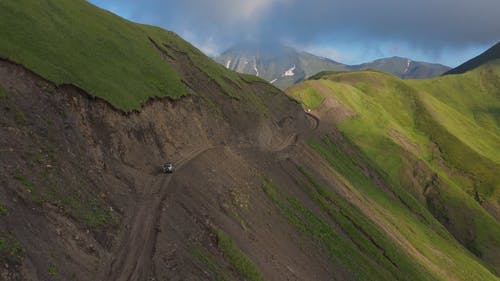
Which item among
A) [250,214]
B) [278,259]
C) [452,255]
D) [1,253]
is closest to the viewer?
[1,253]

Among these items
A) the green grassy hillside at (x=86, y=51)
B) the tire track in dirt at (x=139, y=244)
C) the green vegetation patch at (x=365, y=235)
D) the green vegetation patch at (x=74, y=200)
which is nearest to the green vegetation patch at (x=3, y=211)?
the green vegetation patch at (x=74, y=200)

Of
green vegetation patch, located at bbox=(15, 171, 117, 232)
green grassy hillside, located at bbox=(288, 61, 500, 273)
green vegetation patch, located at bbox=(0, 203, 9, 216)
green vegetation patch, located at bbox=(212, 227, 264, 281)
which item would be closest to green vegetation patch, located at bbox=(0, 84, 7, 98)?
A: green vegetation patch, located at bbox=(15, 171, 117, 232)

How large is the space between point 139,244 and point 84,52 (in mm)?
26958

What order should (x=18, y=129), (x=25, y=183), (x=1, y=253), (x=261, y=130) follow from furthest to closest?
(x=261, y=130)
(x=18, y=129)
(x=25, y=183)
(x=1, y=253)

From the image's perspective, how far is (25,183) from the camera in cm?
2838

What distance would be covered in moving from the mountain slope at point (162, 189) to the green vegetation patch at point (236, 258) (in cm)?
14

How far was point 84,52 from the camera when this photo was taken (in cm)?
5119

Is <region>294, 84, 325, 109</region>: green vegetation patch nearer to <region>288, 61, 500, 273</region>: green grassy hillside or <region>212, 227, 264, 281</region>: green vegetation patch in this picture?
<region>288, 61, 500, 273</region>: green grassy hillside

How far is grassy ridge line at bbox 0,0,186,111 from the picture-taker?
42.1 meters

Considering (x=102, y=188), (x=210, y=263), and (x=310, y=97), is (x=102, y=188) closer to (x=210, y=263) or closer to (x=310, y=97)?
(x=210, y=263)

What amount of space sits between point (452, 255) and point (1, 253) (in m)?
104

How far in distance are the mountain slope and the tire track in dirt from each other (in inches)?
4.1

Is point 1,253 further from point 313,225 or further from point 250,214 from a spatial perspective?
point 313,225

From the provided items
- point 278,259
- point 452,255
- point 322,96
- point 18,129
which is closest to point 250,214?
point 278,259
